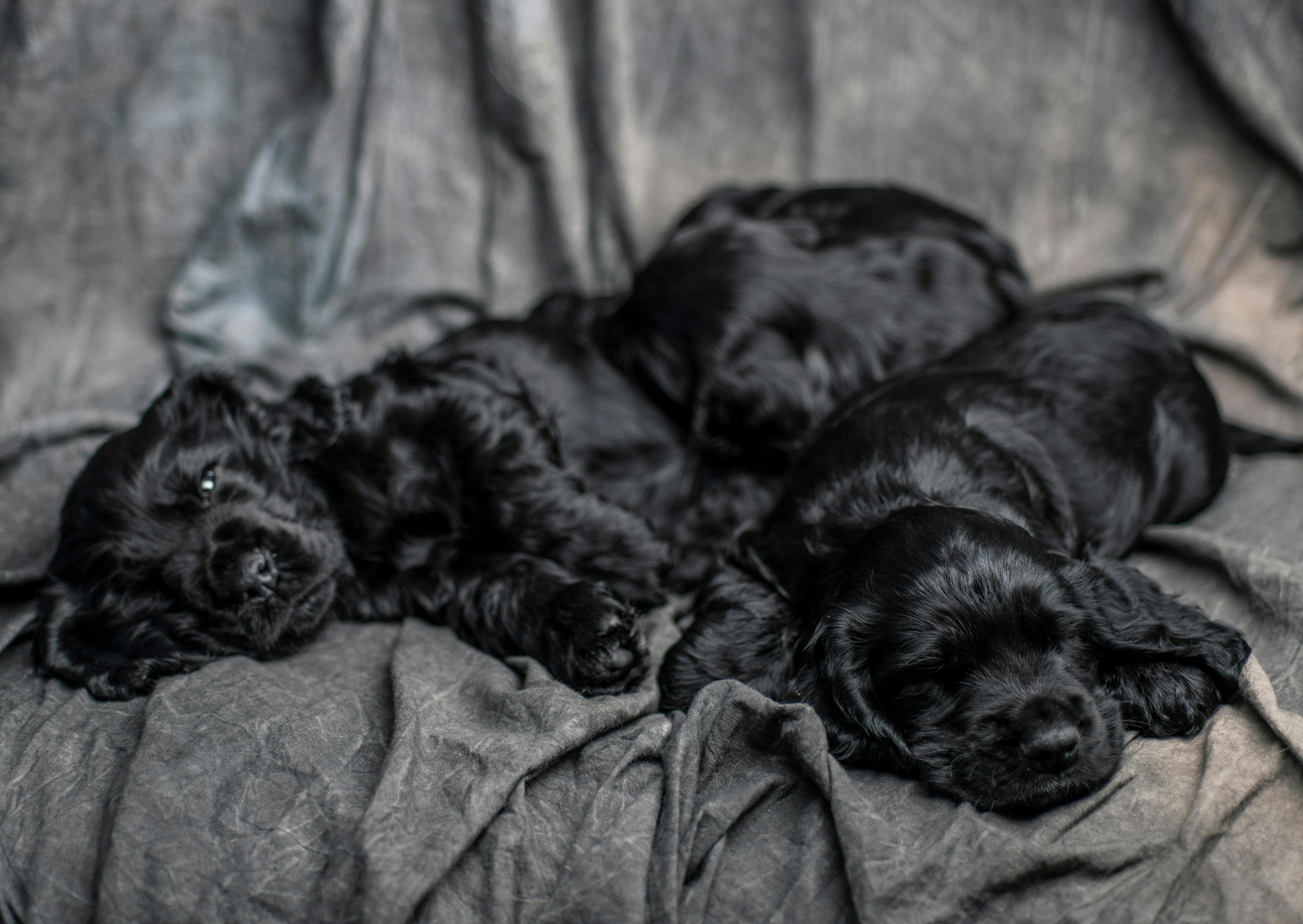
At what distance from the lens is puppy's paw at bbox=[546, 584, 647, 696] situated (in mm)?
2285

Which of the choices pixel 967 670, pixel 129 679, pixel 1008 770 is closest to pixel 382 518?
pixel 129 679

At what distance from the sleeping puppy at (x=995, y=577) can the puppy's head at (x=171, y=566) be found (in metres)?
1.01

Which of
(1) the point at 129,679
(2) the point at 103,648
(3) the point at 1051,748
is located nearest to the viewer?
(3) the point at 1051,748

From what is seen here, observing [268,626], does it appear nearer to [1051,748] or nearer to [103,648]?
[103,648]

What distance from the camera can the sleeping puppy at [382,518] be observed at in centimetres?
242

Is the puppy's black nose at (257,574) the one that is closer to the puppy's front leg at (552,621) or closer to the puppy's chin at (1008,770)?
the puppy's front leg at (552,621)

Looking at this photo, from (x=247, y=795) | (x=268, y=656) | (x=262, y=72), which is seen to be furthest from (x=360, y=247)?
(x=247, y=795)

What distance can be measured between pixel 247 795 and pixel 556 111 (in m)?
2.53

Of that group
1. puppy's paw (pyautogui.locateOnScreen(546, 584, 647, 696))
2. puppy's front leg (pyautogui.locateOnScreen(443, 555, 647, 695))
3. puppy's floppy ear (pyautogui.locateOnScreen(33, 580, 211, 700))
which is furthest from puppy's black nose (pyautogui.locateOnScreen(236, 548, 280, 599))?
puppy's paw (pyautogui.locateOnScreen(546, 584, 647, 696))

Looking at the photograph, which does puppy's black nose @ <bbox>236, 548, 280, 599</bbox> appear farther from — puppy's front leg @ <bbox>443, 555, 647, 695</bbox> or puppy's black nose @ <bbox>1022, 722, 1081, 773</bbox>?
puppy's black nose @ <bbox>1022, 722, 1081, 773</bbox>

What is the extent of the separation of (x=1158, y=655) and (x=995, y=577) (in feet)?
1.21

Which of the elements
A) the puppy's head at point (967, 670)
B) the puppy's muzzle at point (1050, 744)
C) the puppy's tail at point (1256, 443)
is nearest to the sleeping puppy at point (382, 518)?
the puppy's head at point (967, 670)

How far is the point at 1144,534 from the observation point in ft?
8.57

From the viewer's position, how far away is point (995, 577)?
194 cm
